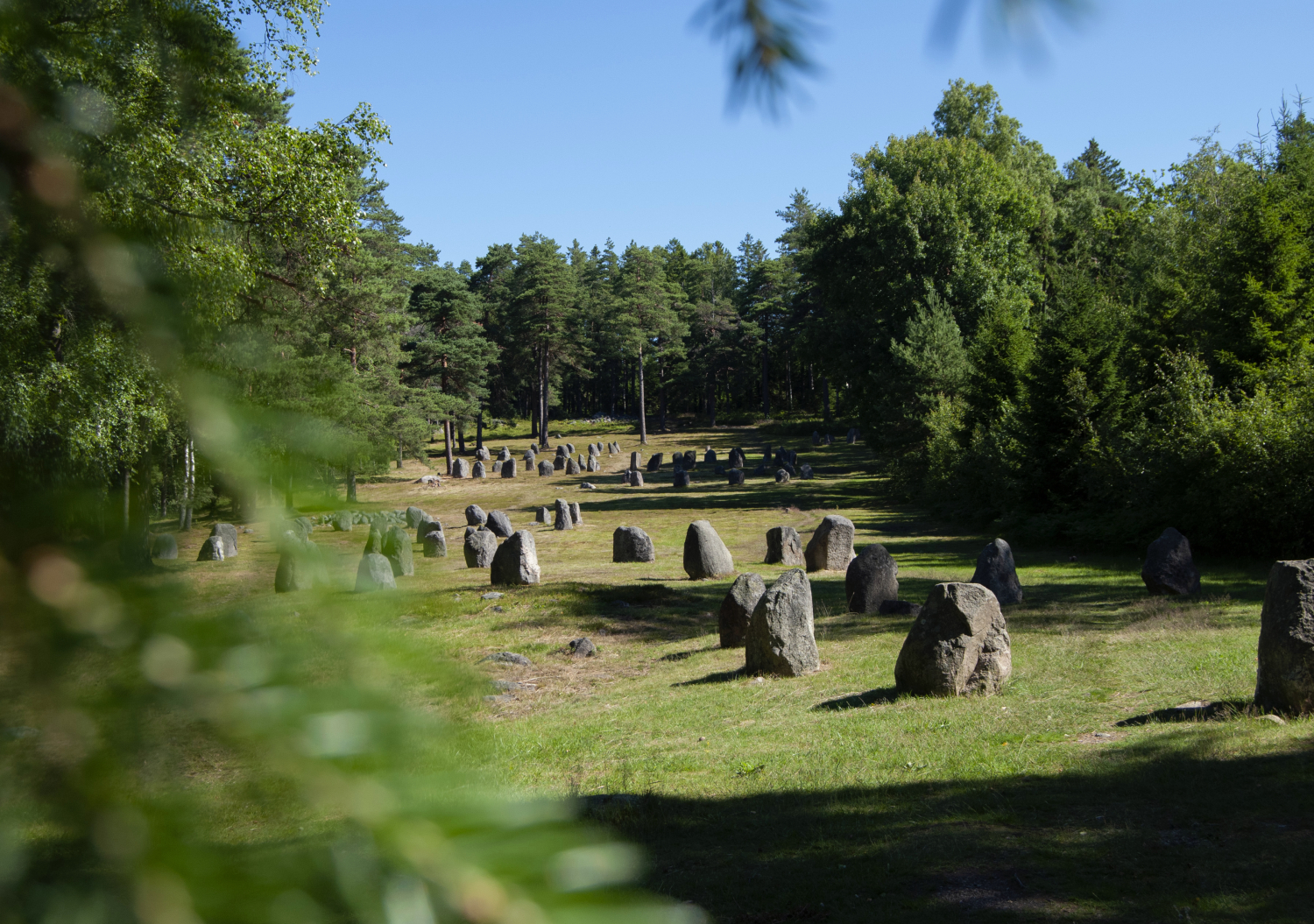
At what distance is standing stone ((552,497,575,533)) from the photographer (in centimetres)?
2888

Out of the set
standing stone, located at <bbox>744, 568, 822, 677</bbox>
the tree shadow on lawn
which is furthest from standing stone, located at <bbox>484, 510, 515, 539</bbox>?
the tree shadow on lawn

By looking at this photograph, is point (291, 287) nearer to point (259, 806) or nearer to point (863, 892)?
point (259, 806)

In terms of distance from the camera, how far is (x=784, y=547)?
815 inches

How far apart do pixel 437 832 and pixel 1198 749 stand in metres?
8.12

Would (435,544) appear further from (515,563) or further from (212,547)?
(212,547)

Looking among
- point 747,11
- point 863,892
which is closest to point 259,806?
point 747,11

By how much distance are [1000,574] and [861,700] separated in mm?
5577

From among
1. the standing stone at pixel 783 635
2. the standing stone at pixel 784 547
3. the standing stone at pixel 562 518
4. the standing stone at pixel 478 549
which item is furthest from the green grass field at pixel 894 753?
the standing stone at pixel 562 518

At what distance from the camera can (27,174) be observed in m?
0.60

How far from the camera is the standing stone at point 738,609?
501 inches

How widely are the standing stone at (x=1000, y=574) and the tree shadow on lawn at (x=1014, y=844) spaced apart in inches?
275

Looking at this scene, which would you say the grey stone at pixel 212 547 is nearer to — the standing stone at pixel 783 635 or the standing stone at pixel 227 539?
the standing stone at pixel 227 539

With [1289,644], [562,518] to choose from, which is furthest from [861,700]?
[562,518]

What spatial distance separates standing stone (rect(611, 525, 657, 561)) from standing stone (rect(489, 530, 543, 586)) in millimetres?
3754
